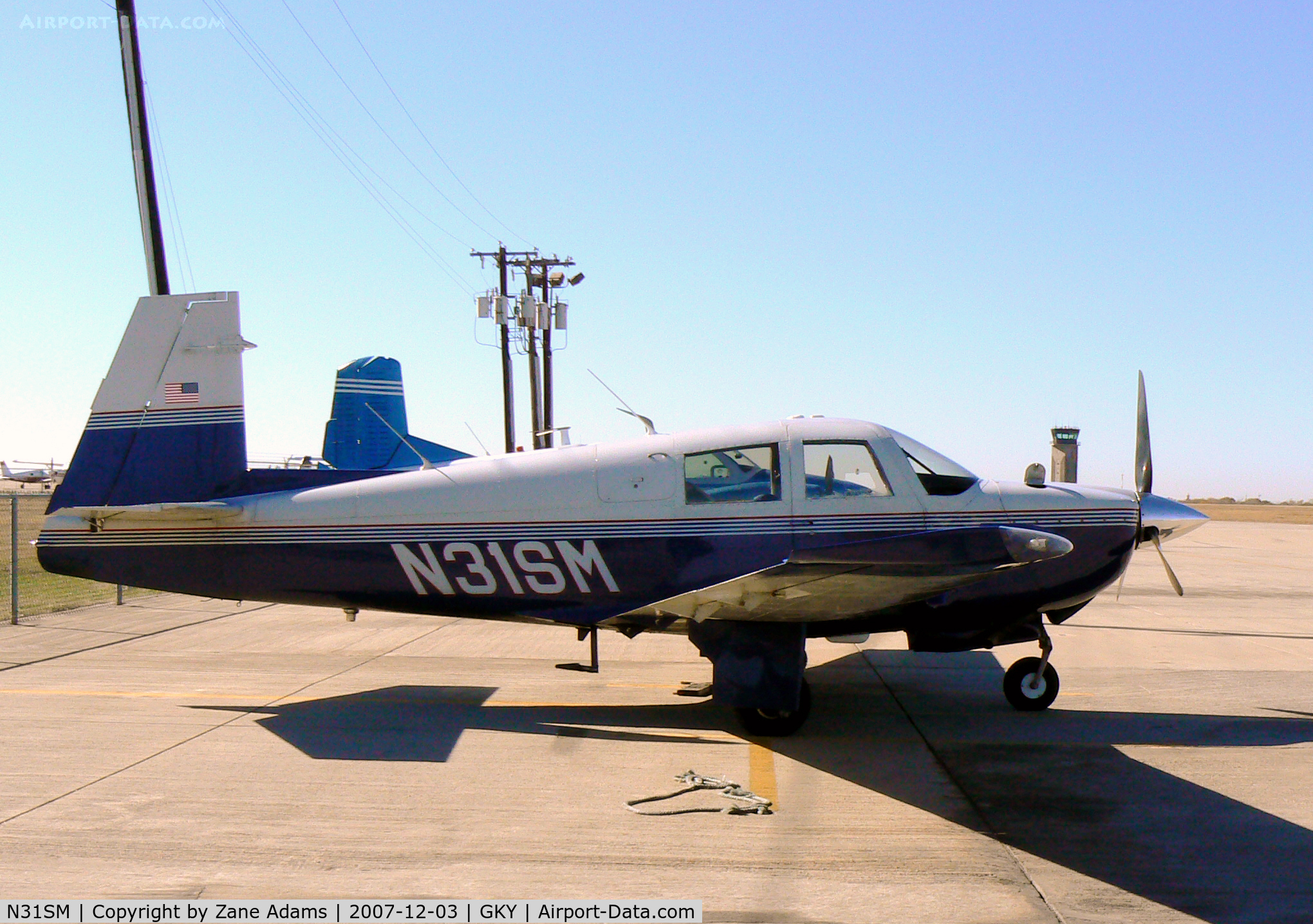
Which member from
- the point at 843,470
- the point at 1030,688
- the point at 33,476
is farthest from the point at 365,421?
the point at 33,476

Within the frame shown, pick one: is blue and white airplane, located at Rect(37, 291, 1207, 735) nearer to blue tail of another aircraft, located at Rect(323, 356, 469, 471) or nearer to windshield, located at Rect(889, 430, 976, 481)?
windshield, located at Rect(889, 430, 976, 481)

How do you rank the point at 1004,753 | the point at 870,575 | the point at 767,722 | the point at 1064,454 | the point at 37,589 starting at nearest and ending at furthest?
the point at 870,575 → the point at 1004,753 → the point at 767,722 → the point at 1064,454 → the point at 37,589

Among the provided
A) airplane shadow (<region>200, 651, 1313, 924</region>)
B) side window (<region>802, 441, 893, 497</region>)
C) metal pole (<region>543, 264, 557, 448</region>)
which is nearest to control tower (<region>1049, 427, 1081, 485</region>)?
airplane shadow (<region>200, 651, 1313, 924</region>)

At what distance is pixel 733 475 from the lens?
8.19 metres

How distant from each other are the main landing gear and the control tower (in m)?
6.51

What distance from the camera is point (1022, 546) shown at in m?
6.21

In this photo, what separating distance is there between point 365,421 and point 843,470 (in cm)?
1512

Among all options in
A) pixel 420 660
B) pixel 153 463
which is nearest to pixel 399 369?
pixel 420 660

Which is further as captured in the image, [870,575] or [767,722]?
[767,722]

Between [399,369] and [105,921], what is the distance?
18.5 metres

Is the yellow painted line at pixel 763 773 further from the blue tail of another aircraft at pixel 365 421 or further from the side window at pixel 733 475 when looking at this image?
the blue tail of another aircraft at pixel 365 421

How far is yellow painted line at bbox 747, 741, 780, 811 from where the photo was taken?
20.3 feet

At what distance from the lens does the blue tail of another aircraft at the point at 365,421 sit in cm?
2084

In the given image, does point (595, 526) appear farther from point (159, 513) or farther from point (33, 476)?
point (33, 476)
